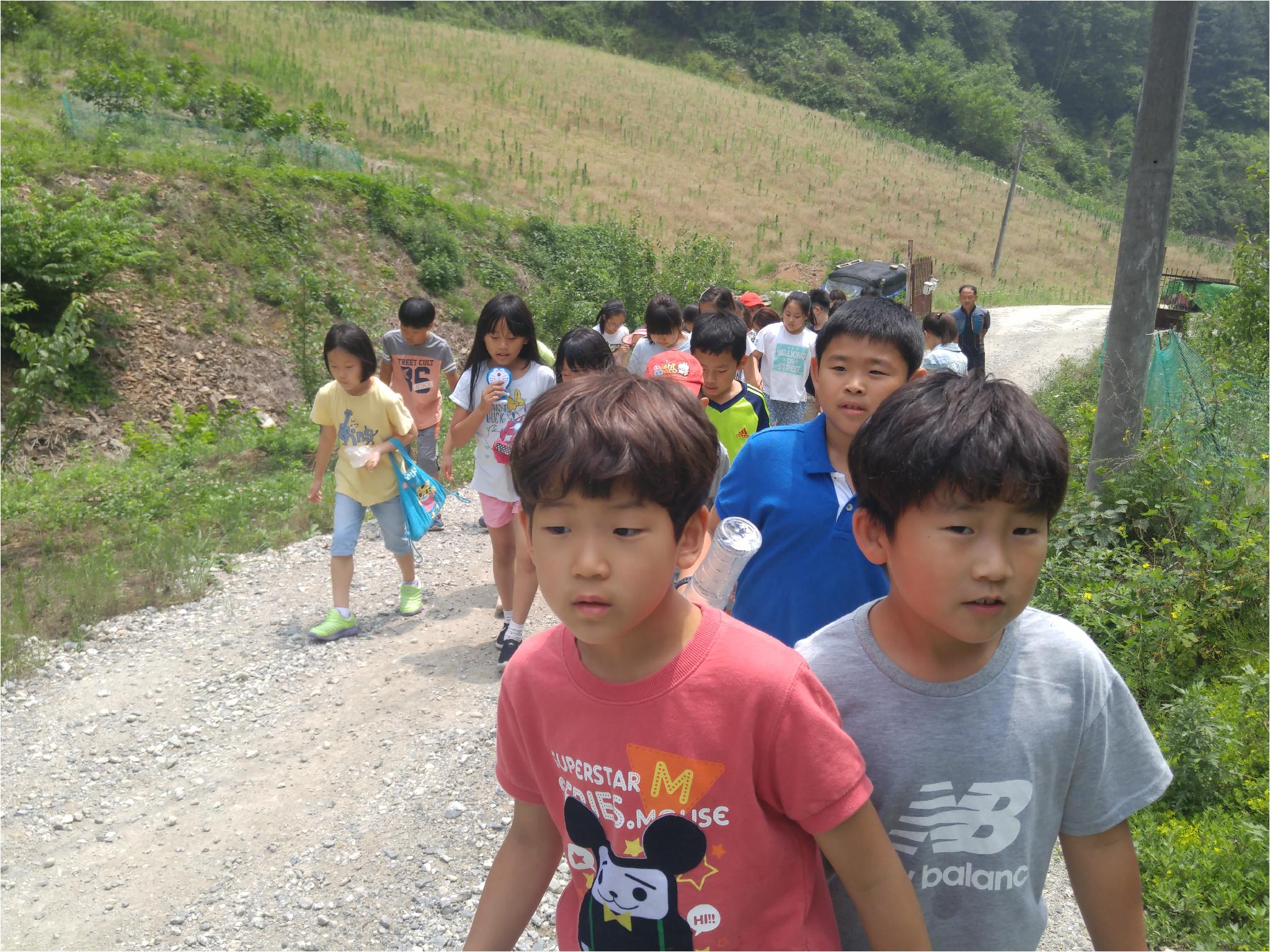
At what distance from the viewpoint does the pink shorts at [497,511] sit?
5.29 metres

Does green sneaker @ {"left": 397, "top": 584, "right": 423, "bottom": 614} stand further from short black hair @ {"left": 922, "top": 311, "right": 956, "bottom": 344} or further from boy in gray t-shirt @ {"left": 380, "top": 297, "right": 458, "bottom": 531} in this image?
short black hair @ {"left": 922, "top": 311, "right": 956, "bottom": 344}

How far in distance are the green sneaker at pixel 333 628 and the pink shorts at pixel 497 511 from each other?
124 centimetres

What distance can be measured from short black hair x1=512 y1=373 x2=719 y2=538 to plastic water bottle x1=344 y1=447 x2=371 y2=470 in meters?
4.13

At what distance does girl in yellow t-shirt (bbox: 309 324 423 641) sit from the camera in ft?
18.2

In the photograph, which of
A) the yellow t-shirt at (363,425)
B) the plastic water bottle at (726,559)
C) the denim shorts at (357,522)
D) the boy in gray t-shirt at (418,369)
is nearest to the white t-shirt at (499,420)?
the yellow t-shirt at (363,425)

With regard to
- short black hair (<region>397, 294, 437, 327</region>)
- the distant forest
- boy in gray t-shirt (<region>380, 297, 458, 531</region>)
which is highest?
the distant forest

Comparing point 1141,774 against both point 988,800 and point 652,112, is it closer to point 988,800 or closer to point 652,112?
point 988,800

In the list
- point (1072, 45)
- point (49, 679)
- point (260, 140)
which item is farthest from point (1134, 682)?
point (1072, 45)

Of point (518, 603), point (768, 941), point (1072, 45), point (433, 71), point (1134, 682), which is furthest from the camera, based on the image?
point (1072, 45)

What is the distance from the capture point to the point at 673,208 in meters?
35.8

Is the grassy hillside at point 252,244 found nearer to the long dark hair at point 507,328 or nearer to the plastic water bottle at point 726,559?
the long dark hair at point 507,328

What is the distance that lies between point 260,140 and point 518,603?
15041mm

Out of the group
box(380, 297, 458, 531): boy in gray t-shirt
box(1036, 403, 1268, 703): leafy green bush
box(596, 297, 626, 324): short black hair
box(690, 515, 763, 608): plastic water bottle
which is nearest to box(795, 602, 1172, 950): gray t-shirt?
box(690, 515, 763, 608): plastic water bottle

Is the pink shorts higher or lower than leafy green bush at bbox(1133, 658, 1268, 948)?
higher
